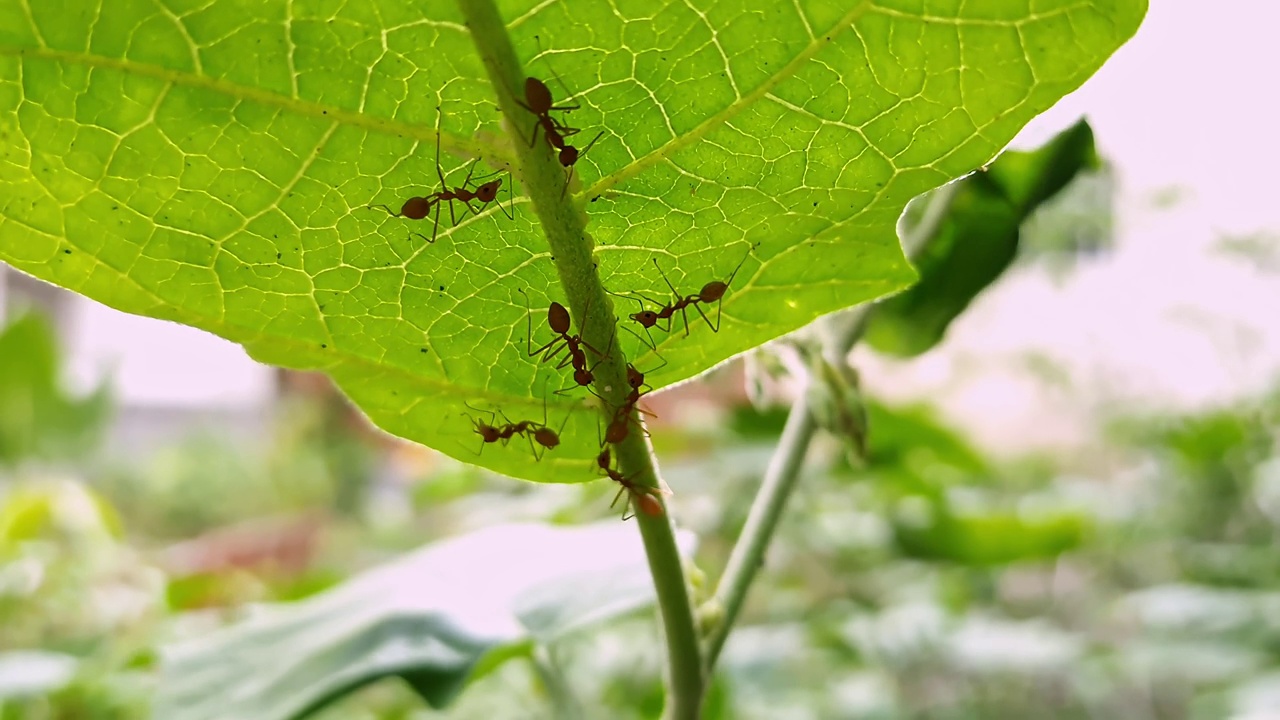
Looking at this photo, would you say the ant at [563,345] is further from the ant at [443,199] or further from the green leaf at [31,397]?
the green leaf at [31,397]

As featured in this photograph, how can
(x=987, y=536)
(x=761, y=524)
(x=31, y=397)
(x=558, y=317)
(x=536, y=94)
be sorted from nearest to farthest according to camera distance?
(x=536, y=94)
(x=558, y=317)
(x=761, y=524)
(x=987, y=536)
(x=31, y=397)

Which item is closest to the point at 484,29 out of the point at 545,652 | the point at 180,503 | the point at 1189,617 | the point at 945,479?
the point at 545,652

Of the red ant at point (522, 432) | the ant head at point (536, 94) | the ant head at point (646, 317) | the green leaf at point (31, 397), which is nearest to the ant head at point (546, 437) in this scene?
the red ant at point (522, 432)

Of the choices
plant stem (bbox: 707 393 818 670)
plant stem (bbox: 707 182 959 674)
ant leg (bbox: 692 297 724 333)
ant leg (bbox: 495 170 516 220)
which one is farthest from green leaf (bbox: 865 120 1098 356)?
ant leg (bbox: 495 170 516 220)

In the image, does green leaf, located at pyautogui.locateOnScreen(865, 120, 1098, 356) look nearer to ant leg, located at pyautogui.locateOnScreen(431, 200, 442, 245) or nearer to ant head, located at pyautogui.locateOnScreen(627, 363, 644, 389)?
ant head, located at pyautogui.locateOnScreen(627, 363, 644, 389)

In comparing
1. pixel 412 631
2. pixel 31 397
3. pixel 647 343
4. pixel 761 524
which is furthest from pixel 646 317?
pixel 31 397

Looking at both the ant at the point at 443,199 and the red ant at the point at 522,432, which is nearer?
the ant at the point at 443,199

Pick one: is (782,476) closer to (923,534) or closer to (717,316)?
(717,316)
